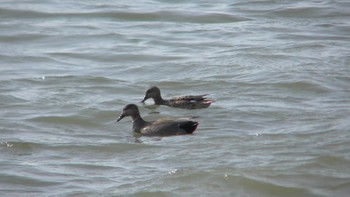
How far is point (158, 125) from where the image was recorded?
13.5 meters

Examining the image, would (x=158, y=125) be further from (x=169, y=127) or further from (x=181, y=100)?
(x=181, y=100)

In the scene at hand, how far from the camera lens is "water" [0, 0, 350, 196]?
11.2 meters

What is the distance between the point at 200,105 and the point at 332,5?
1071 cm

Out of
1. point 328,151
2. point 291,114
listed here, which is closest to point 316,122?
point 291,114

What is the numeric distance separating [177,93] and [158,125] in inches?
106

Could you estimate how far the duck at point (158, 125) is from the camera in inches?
519

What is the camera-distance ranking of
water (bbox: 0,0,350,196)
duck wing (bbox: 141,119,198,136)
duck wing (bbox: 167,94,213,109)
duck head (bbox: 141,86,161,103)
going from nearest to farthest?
water (bbox: 0,0,350,196), duck wing (bbox: 141,119,198,136), duck wing (bbox: 167,94,213,109), duck head (bbox: 141,86,161,103)

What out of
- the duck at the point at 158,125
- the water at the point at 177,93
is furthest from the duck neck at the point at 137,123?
the water at the point at 177,93

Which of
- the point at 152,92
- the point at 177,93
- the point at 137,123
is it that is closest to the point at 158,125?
the point at 137,123

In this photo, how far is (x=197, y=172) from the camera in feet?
37.2

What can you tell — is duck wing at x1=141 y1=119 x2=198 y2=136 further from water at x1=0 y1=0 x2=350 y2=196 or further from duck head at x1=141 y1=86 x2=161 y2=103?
duck head at x1=141 y1=86 x2=161 y2=103

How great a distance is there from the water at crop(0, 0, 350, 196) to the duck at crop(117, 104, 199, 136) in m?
0.17

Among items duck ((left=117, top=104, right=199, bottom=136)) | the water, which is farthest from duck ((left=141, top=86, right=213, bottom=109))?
duck ((left=117, top=104, right=199, bottom=136))

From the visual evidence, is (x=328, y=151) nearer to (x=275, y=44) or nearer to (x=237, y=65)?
(x=237, y=65)
